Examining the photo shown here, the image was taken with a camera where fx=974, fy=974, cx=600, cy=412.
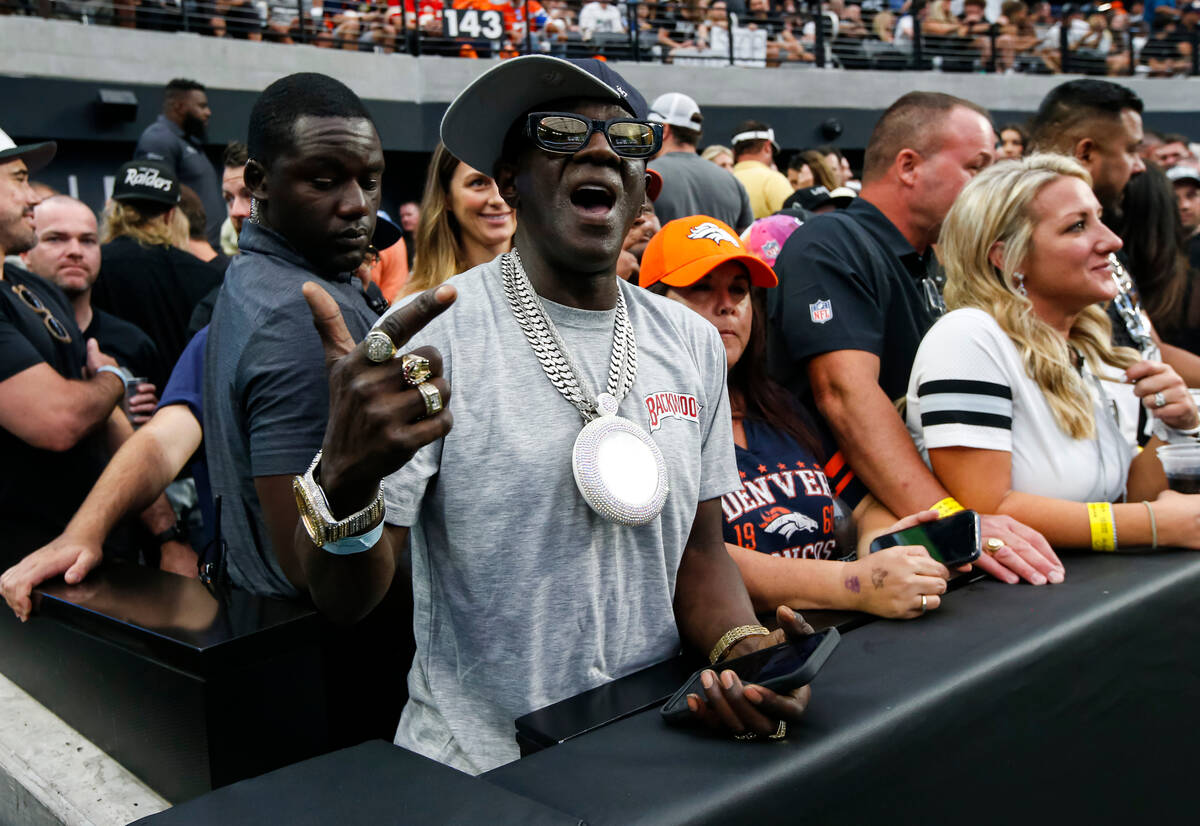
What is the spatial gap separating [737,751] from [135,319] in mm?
4234

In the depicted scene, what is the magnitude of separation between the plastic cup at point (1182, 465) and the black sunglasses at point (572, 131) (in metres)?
1.79

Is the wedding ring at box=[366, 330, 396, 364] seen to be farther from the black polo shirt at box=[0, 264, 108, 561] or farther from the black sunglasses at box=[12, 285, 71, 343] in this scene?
the black sunglasses at box=[12, 285, 71, 343]

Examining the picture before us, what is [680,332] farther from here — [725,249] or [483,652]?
[725,249]

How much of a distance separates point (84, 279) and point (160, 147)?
376cm

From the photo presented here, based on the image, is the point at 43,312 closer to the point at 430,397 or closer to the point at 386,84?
the point at 430,397

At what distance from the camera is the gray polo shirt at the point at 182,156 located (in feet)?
24.5

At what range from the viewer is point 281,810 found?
47.1 inches

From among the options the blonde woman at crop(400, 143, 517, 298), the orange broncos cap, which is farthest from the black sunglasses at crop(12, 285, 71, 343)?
the orange broncos cap

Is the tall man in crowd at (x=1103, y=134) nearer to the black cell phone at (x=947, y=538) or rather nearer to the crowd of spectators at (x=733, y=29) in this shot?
the black cell phone at (x=947, y=538)

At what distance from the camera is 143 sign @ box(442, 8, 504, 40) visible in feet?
46.6

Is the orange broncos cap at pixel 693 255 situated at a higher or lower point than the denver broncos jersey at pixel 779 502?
higher

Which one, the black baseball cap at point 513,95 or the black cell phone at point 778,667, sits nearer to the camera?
the black cell phone at point 778,667

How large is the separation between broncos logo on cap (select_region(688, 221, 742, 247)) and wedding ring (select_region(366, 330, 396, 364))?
67.7 inches

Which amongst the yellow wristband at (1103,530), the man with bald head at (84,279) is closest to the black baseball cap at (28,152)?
the man with bald head at (84,279)
